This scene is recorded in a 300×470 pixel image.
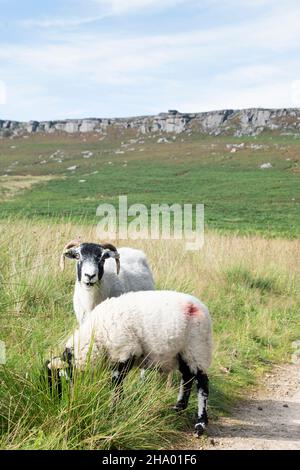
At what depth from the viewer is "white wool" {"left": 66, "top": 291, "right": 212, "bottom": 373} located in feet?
19.0

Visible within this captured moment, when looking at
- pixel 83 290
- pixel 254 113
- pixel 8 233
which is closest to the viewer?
pixel 83 290

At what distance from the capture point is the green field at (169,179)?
46156 mm

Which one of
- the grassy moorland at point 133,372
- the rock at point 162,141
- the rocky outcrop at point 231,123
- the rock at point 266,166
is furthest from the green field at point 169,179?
the rocky outcrop at point 231,123

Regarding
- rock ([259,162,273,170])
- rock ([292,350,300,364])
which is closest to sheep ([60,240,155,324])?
rock ([292,350,300,364])

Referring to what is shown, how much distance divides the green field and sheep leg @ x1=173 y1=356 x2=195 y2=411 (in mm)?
7818

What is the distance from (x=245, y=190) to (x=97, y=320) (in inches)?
2535

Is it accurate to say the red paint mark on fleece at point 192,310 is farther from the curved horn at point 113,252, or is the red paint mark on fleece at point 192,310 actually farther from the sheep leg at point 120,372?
the curved horn at point 113,252

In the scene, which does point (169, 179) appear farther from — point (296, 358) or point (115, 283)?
point (115, 283)

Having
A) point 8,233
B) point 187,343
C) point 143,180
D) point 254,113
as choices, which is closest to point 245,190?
point 143,180

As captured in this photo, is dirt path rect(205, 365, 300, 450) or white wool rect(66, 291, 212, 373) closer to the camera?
dirt path rect(205, 365, 300, 450)

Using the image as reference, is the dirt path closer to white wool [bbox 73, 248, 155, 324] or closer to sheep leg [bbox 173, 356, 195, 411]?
sheep leg [bbox 173, 356, 195, 411]

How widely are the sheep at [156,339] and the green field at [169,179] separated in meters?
7.68

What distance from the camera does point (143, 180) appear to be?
8519cm
